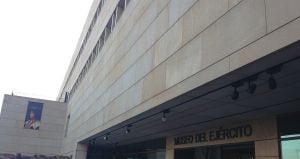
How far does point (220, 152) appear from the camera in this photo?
399 inches

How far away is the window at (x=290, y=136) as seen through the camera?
7035 mm

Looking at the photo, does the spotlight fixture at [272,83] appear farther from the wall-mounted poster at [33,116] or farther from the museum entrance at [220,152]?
the wall-mounted poster at [33,116]

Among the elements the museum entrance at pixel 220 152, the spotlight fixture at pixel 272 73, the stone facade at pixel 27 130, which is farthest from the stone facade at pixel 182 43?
the stone facade at pixel 27 130

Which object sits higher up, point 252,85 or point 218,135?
point 252,85

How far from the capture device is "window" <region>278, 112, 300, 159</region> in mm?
7035

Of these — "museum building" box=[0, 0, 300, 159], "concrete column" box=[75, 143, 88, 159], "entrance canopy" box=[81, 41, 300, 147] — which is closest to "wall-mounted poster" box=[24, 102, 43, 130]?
"concrete column" box=[75, 143, 88, 159]

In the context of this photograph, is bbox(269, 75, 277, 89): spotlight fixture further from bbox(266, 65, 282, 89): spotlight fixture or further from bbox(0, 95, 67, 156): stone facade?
bbox(0, 95, 67, 156): stone facade

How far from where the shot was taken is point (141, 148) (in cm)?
1755

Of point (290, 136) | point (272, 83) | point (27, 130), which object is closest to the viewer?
point (272, 83)

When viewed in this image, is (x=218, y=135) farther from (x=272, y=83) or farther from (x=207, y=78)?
(x=272, y=83)

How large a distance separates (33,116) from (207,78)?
3366 cm

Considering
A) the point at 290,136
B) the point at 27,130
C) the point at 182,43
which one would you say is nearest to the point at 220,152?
the point at 290,136

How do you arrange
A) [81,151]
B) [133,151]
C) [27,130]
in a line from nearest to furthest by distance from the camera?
1. [133,151]
2. [81,151]
3. [27,130]

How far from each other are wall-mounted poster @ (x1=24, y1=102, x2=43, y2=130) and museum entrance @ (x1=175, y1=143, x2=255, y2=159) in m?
27.3
